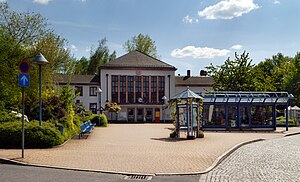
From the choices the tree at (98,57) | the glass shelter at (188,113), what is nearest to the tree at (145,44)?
the tree at (98,57)

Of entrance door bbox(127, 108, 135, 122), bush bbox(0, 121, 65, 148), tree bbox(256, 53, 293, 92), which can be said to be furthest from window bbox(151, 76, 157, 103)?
bush bbox(0, 121, 65, 148)

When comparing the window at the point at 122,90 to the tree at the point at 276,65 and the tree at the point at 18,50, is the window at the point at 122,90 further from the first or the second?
the tree at the point at 276,65

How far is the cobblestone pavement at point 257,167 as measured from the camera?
1009 cm

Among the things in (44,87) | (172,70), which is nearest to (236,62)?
(172,70)

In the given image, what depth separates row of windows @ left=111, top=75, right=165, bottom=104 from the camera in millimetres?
58406

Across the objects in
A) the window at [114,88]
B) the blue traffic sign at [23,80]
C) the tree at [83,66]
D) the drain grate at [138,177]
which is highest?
the tree at [83,66]

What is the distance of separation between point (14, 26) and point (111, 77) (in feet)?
94.6

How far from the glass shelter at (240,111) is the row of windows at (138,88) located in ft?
85.2

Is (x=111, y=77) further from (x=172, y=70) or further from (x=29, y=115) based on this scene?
(x=29, y=115)

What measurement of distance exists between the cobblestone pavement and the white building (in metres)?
42.6

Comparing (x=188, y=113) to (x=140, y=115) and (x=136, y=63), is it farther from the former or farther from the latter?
(x=136, y=63)

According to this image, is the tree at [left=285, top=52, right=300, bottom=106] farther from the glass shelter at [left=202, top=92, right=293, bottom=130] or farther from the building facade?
the glass shelter at [left=202, top=92, right=293, bottom=130]

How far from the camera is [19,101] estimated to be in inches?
1049

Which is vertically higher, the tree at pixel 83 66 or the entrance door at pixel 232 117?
the tree at pixel 83 66
